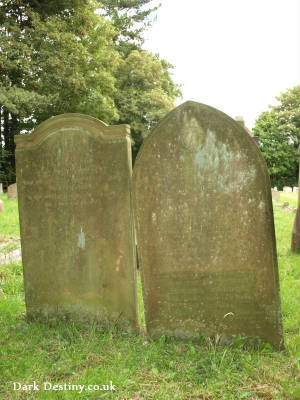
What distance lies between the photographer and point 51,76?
13.7 m

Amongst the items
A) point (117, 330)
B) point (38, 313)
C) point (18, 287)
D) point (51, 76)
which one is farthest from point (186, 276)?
point (51, 76)

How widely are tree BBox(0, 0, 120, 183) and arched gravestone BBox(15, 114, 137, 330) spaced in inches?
380

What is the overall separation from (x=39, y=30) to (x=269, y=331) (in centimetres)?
1310

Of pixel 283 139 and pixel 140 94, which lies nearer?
pixel 140 94

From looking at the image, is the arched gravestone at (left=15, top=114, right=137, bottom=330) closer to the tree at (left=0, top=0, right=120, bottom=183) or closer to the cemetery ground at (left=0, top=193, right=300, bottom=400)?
the cemetery ground at (left=0, top=193, right=300, bottom=400)

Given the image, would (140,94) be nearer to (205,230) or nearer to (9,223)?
(9,223)

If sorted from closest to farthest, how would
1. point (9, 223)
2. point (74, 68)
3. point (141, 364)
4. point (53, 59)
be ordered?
point (141, 364)
point (9, 223)
point (53, 59)
point (74, 68)

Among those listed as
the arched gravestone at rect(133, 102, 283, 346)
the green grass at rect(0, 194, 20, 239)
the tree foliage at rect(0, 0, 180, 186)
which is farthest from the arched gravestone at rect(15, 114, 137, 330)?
the tree foliage at rect(0, 0, 180, 186)

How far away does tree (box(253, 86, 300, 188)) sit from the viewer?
35219mm

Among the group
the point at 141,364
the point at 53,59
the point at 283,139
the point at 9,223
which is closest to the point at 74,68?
the point at 53,59

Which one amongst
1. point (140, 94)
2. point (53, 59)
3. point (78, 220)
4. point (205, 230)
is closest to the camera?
point (205, 230)

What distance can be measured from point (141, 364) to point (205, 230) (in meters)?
1.16

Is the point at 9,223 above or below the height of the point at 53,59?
below

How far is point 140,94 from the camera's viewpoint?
2602cm
